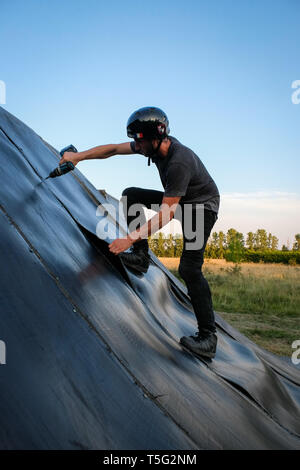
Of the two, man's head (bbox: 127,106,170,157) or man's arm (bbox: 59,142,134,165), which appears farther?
man's arm (bbox: 59,142,134,165)

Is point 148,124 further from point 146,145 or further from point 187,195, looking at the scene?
point 187,195

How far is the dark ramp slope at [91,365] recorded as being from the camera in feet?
4.48

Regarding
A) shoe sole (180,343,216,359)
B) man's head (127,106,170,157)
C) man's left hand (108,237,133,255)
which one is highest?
man's head (127,106,170,157)

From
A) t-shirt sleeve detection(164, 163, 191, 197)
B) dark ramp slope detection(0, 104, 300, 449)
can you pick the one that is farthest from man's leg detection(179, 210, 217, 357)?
t-shirt sleeve detection(164, 163, 191, 197)

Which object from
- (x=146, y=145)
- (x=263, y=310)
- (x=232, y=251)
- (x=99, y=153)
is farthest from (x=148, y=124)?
(x=232, y=251)

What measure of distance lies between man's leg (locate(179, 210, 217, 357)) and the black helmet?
2.63 feet

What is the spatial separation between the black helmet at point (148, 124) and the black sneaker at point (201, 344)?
63.6 inches

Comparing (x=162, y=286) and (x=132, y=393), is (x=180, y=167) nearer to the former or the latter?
(x=132, y=393)

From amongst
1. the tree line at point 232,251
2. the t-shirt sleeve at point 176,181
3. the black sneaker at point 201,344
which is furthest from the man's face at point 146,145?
the tree line at point 232,251

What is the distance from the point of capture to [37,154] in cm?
428

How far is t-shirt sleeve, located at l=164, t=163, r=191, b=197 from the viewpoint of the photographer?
107 inches

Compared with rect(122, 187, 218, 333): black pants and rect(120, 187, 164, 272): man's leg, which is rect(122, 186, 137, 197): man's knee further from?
rect(122, 187, 218, 333): black pants

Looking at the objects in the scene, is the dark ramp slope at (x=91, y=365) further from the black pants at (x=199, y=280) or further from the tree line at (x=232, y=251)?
the tree line at (x=232, y=251)
